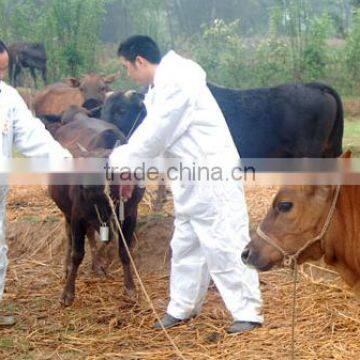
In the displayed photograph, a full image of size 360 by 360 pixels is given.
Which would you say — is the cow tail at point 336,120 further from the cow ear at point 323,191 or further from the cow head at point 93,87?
the cow ear at point 323,191

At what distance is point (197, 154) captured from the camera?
521 centimetres

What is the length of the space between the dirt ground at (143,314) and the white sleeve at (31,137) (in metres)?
1.37

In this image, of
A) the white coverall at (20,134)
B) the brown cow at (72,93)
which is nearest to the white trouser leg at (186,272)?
the white coverall at (20,134)

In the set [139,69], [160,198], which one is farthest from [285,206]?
[160,198]

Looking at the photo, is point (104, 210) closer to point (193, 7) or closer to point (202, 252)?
point (202, 252)

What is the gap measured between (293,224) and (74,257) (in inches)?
110

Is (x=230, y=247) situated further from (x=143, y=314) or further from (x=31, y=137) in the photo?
(x=31, y=137)

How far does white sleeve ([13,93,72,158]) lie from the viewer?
5.52m

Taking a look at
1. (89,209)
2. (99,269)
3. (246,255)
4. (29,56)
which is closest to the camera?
(246,255)

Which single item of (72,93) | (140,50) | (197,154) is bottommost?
(72,93)

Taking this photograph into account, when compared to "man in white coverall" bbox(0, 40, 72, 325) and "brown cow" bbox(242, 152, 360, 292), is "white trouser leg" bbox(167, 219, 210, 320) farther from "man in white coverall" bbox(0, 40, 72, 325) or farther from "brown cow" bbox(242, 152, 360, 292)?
"brown cow" bbox(242, 152, 360, 292)

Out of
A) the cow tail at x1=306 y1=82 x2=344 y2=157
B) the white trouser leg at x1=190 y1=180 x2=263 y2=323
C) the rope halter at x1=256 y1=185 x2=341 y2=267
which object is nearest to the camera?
the rope halter at x1=256 y1=185 x2=341 y2=267

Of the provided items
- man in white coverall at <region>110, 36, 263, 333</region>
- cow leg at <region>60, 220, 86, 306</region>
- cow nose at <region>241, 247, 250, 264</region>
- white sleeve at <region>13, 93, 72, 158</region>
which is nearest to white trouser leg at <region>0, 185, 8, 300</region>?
white sleeve at <region>13, 93, 72, 158</region>

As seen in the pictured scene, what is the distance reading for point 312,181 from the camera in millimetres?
4055
